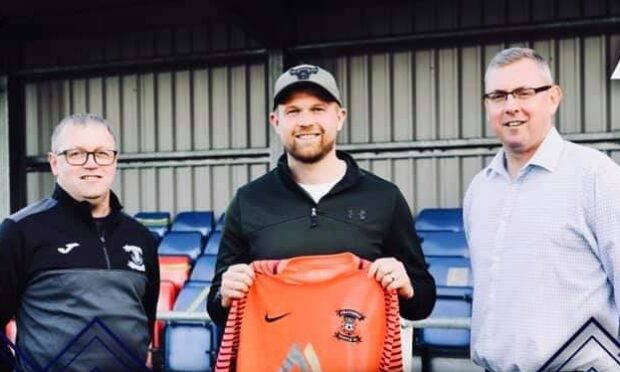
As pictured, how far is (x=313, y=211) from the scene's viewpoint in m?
2.07

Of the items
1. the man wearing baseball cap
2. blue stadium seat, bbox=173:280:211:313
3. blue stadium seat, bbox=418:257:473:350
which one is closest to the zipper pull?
the man wearing baseball cap

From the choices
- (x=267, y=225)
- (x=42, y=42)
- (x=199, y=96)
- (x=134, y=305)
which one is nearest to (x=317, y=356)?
(x=267, y=225)

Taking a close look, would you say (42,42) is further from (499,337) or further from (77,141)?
(499,337)

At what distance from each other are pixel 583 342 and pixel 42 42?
8414mm

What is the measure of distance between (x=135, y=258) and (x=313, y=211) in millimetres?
647

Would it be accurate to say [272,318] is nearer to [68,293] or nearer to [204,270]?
[68,293]

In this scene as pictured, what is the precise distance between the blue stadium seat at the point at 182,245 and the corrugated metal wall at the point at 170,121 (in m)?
0.91

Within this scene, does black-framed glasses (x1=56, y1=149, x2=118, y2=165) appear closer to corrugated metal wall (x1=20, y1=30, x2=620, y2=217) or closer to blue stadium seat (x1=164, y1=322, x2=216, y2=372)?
blue stadium seat (x1=164, y1=322, x2=216, y2=372)

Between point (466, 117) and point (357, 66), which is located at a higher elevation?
point (357, 66)

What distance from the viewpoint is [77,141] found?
87.0 inches

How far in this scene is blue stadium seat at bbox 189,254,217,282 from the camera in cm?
611

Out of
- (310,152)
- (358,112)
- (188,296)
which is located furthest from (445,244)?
(310,152)

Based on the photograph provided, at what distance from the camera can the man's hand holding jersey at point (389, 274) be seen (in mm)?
1897

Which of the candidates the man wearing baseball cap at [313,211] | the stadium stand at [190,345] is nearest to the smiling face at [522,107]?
the man wearing baseball cap at [313,211]
